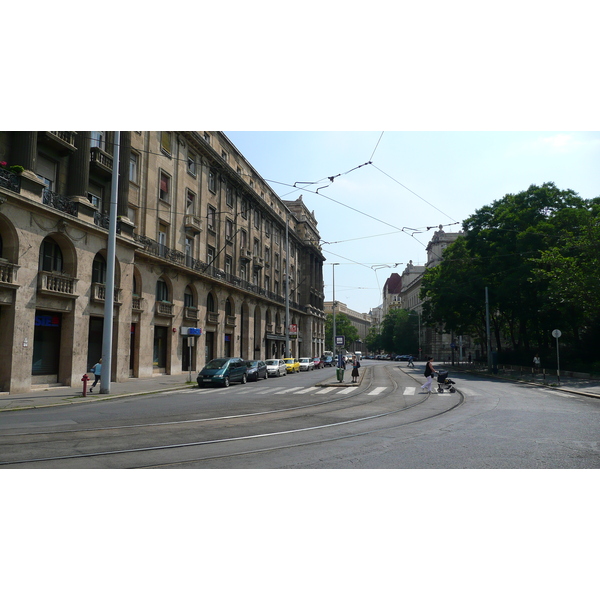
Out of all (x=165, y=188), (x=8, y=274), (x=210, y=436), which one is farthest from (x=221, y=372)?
(x=210, y=436)

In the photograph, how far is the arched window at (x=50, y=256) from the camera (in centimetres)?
2168

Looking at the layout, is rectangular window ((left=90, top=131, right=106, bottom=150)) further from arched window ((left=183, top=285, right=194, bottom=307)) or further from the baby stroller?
the baby stroller

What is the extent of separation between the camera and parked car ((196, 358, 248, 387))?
84.0ft

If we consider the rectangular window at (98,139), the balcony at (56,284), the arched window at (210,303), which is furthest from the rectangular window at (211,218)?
the balcony at (56,284)

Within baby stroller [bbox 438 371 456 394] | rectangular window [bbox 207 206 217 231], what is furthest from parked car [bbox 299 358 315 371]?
baby stroller [bbox 438 371 456 394]

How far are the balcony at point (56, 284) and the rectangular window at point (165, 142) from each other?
46.4 ft

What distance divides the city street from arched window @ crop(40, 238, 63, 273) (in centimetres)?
844

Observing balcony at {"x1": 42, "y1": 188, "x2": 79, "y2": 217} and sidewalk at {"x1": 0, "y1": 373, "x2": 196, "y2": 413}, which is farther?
balcony at {"x1": 42, "y1": 188, "x2": 79, "y2": 217}

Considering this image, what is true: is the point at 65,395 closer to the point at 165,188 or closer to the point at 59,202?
the point at 59,202

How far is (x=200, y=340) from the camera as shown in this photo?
3725 cm

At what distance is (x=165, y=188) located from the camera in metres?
33.4
